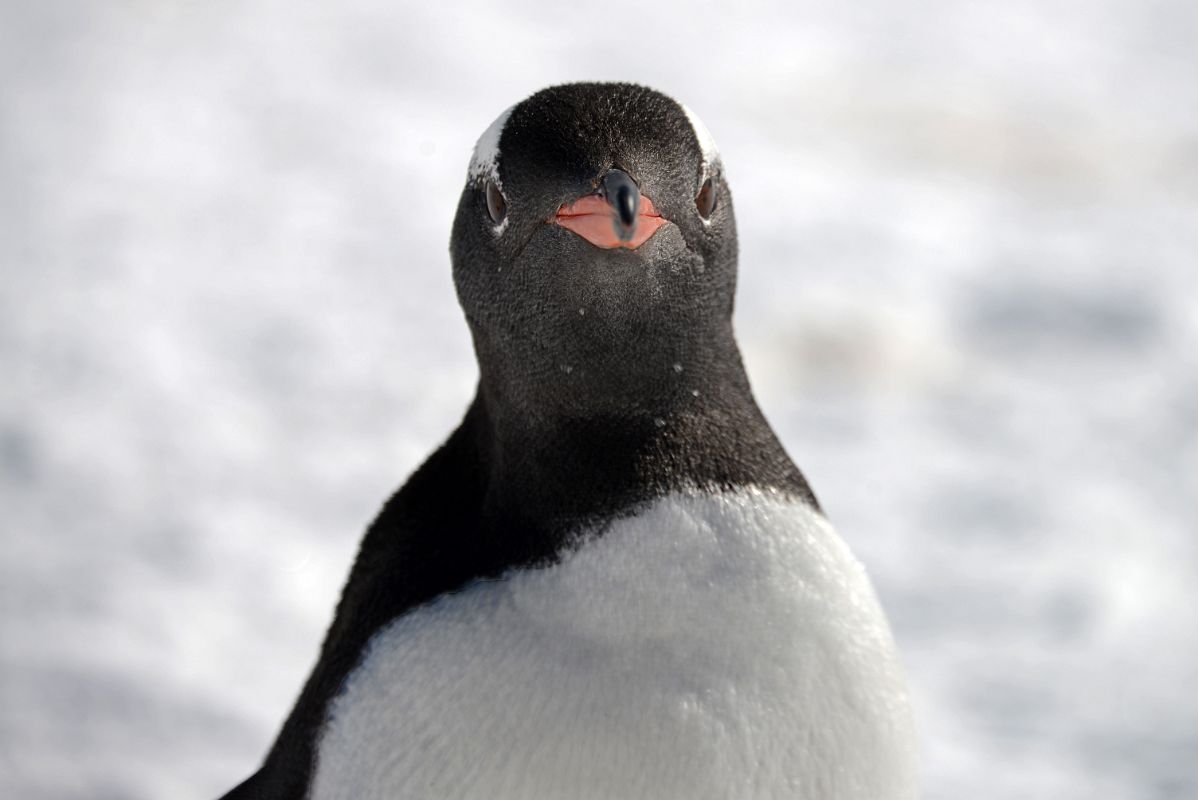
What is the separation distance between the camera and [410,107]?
5.66 metres

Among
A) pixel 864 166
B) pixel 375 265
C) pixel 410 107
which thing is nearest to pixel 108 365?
pixel 375 265

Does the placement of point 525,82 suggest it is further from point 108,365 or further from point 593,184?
point 593,184

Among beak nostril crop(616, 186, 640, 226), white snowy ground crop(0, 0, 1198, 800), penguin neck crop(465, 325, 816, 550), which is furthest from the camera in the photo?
white snowy ground crop(0, 0, 1198, 800)

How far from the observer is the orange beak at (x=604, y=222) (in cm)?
160

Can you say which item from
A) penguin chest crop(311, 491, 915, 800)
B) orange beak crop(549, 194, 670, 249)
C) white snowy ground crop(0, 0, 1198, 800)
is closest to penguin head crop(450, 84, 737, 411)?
orange beak crop(549, 194, 670, 249)

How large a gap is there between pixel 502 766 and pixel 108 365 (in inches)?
114

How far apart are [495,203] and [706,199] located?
23cm

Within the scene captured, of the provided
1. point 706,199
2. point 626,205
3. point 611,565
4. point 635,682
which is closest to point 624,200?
point 626,205

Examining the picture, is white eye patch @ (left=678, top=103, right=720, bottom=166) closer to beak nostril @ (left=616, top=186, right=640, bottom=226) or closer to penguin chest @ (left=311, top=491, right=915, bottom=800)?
beak nostril @ (left=616, top=186, right=640, bottom=226)

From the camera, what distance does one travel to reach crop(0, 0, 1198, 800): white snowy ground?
132 inches

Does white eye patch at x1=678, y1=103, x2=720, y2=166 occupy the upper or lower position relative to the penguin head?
upper

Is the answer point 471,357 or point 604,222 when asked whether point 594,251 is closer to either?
point 604,222

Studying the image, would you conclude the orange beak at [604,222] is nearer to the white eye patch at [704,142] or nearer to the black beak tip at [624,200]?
the black beak tip at [624,200]

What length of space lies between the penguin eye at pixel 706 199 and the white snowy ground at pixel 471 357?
5.84 ft
